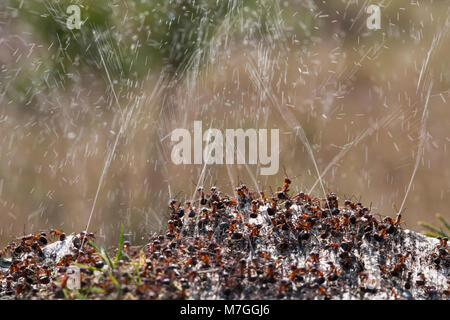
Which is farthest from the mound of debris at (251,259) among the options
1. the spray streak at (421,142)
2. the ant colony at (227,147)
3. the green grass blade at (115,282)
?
the spray streak at (421,142)

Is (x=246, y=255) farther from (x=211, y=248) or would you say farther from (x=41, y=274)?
(x=41, y=274)

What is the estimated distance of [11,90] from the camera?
6.84 metres

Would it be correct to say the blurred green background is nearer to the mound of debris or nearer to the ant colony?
the ant colony

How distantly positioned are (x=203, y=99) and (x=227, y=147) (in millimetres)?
747

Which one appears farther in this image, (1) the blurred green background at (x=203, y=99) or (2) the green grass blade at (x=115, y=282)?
(1) the blurred green background at (x=203, y=99)

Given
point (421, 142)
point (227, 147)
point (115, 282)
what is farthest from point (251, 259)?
point (421, 142)

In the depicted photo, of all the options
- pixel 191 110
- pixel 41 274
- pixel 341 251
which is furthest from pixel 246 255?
pixel 191 110

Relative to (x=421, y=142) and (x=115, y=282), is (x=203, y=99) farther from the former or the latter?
(x=115, y=282)

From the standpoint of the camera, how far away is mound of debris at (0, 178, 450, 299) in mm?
2549

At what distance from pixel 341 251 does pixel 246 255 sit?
560 mm

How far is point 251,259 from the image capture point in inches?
111

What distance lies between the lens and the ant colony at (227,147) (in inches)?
273

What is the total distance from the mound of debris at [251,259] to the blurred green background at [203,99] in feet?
9.59

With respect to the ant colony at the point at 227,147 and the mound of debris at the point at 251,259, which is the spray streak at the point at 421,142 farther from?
the mound of debris at the point at 251,259
